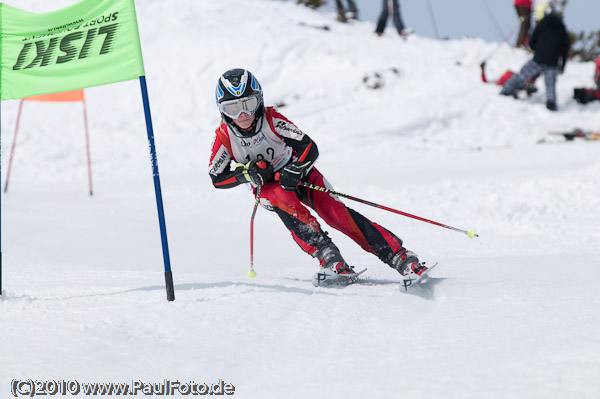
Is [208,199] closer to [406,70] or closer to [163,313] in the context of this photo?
[163,313]

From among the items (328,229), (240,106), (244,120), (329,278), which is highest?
(240,106)

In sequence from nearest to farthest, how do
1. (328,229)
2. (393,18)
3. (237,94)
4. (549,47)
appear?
(237,94), (328,229), (549,47), (393,18)

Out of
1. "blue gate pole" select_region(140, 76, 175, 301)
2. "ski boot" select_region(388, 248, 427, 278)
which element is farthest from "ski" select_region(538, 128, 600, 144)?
"blue gate pole" select_region(140, 76, 175, 301)

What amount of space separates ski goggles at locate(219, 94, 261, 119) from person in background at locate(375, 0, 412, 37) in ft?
44.1

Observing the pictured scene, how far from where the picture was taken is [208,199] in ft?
30.7

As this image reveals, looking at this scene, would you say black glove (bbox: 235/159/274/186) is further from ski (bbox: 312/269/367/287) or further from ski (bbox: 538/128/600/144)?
ski (bbox: 538/128/600/144)

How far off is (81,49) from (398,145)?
28.6 feet

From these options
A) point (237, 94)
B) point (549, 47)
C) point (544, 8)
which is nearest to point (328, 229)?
point (237, 94)

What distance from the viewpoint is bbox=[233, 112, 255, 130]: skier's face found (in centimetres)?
436

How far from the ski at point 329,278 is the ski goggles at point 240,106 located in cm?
125

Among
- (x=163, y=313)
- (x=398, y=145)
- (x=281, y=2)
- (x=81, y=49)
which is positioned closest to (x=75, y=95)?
(x=398, y=145)

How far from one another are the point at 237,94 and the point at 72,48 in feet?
3.59

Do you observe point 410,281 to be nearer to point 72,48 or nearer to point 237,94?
point 237,94

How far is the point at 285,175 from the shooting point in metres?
4.31
